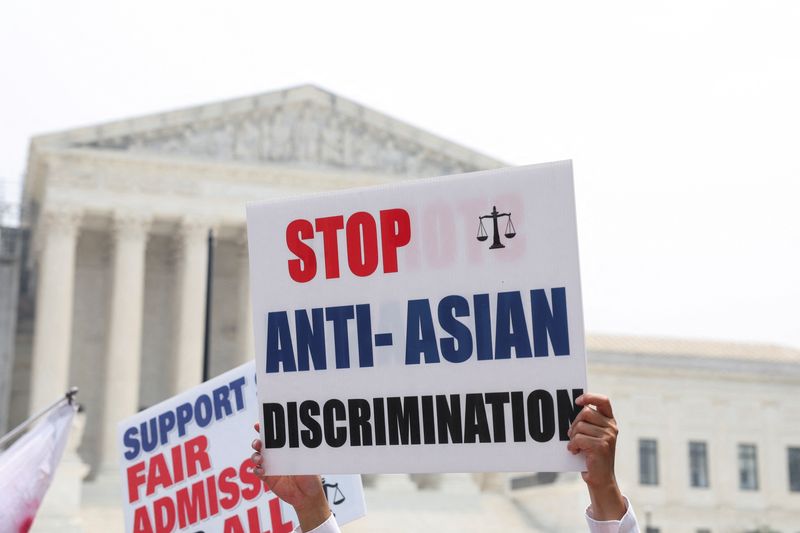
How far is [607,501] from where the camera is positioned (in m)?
4.64

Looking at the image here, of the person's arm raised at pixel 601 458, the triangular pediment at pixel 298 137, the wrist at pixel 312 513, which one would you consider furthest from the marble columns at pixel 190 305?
the person's arm raised at pixel 601 458

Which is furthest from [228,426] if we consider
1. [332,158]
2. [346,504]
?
[332,158]

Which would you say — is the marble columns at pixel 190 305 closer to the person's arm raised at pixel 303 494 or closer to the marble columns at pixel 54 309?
the marble columns at pixel 54 309

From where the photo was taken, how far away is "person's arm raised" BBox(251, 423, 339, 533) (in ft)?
18.1

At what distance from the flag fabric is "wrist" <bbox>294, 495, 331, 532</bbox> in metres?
5.16

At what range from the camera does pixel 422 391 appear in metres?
5.49

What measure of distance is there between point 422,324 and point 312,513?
92cm

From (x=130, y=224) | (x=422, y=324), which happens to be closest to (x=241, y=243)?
(x=130, y=224)

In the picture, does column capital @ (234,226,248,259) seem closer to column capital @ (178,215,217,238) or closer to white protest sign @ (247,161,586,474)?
column capital @ (178,215,217,238)

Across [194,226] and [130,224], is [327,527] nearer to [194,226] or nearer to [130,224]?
[130,224]

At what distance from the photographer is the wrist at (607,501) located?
4.64m

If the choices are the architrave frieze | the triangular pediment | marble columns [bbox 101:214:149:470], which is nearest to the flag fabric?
marble columns [bbox 101:214:149:470]

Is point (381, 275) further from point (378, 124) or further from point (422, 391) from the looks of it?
point (378, 124)

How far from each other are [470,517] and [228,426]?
41395 millimetres
